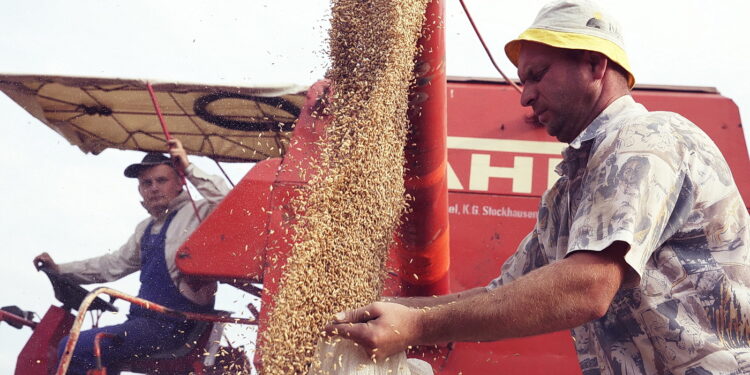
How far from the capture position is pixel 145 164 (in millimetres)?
4918

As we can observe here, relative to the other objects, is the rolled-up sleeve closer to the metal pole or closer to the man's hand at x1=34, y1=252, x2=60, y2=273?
the man's hand at x1=34, y1=252, x2=60, y2=273

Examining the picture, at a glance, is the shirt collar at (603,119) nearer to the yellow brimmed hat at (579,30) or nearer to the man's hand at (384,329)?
the yellow brimmed hat at (579,30)

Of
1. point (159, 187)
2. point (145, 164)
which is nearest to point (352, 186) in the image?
point (159, 187)

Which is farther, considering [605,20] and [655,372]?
[605,20]

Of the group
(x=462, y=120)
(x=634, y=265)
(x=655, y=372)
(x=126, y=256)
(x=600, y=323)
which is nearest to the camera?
(x=634, y=265)

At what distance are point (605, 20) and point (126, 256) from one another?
3.80m

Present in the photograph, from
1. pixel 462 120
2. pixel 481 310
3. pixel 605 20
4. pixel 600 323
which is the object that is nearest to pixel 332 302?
pixel 481 310

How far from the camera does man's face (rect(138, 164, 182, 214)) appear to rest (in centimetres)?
474

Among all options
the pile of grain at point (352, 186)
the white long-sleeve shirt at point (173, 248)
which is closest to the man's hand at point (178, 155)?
the white long-sleeve shirt at point (173, 248)

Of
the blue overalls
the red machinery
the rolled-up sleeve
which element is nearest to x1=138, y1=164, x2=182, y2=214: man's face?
the rolled-up sleeve

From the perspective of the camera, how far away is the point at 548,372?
337 cm

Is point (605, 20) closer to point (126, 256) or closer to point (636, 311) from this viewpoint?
point (636, 311)

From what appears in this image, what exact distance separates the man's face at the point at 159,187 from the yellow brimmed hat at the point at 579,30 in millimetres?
3278

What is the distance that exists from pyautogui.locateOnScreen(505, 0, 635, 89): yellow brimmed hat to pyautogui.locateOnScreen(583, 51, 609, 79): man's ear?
0.9 inches
